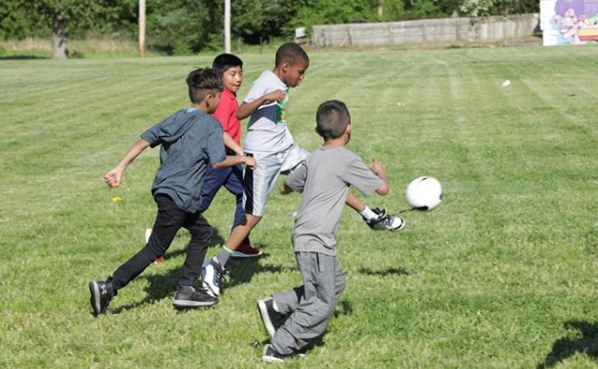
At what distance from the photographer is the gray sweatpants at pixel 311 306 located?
5.88m

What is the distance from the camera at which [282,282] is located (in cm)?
780

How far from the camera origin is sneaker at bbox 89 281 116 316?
682 cm

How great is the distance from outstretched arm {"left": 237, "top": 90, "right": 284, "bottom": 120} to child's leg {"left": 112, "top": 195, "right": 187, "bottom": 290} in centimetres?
106

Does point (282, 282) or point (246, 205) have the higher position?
point (246, 205)

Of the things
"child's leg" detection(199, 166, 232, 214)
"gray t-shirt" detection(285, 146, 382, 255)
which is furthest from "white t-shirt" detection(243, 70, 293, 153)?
"gray t-shirt" detection(285, 146, 382, 255)

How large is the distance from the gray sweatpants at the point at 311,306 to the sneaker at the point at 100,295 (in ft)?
4.82

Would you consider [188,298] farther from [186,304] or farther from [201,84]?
[201,84]

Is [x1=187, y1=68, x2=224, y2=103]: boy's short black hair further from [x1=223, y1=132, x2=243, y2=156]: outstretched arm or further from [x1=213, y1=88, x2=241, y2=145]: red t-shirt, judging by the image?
[x1=213, y1=88, x2=241, y2=145]: red t-shirt

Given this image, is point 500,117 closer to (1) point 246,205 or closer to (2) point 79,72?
(1) point 246,205

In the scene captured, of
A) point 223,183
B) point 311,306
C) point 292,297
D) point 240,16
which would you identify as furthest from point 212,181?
point 240,16

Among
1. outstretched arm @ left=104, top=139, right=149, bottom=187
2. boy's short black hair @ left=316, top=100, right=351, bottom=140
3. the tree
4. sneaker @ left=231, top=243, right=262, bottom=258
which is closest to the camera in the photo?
boy's short black hair @ left=316, top=100, right=351, bottom=140

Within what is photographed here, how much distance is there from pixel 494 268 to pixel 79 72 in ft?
106

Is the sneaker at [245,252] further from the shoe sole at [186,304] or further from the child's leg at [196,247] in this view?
the shoe sole at [186,304]

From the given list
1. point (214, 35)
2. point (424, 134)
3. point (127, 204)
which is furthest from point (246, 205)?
point (214, 35)
